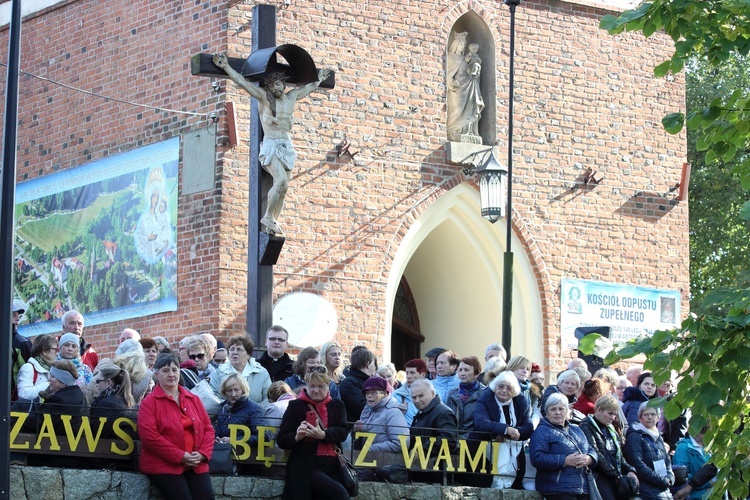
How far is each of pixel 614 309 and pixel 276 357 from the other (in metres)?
9.76

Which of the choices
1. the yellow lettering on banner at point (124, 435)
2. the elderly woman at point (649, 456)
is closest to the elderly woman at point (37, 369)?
the yellow lettering on banner at point (124, 435)

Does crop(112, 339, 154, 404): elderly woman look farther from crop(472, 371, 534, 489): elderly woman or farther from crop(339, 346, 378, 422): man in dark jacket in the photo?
crop(472, 371, 534, 489): elderly woman

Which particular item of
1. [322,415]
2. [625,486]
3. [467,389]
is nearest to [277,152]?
[467,389]

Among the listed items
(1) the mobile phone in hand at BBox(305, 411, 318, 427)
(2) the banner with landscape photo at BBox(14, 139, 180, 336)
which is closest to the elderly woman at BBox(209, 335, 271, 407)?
(1) the mobile phone in hand at BBox(305, 411, 318, 427)

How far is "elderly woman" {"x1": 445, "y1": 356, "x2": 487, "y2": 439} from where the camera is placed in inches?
520

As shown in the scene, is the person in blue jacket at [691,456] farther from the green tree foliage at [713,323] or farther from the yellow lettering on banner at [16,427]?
the yellow lettering on banner at [16,427]

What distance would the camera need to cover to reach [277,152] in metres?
13.4

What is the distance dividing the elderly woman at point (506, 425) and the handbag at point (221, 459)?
7.90 ft

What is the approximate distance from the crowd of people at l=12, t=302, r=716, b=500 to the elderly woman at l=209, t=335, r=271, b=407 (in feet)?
0.04

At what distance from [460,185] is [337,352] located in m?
8.41

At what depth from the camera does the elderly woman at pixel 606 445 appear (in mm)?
13188

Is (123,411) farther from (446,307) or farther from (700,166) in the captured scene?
(700,166)

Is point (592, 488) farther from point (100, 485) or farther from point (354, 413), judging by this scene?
point (100, 485)

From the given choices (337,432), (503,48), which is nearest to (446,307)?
(503,48)
